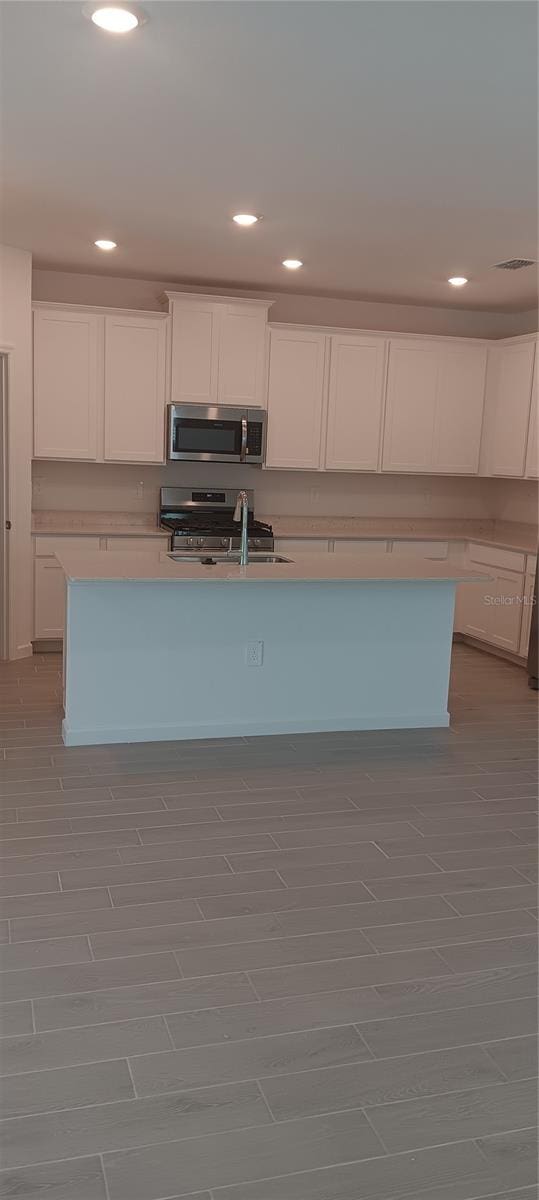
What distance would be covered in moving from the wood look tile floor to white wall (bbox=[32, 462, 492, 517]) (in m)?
2.89

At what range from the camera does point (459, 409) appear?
22.8 ft

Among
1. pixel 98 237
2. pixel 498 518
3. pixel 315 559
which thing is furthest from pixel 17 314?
pixel 498 518

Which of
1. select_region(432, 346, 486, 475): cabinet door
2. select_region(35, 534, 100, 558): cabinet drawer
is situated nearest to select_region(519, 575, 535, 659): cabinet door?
select_region(432, 346, 486, 475): cabinet door

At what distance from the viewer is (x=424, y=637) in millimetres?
4832

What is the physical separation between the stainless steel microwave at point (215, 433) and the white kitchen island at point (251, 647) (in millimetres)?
1687

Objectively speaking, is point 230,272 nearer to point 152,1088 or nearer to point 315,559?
point 315,559

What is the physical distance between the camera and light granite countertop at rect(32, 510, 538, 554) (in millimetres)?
6422

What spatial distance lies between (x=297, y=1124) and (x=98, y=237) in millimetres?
4768

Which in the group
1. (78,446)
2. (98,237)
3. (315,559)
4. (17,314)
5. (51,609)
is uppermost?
(98,237)

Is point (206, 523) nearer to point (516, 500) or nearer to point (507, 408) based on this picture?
point (507, 408)

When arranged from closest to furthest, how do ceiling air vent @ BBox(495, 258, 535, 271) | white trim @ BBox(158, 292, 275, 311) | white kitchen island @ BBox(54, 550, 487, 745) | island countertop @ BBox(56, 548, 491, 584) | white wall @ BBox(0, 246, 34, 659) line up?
island countertop @ BBox(56, 548, 491, 584), white kitchen island @ BBox(54, 550, 487, 745), ceiling air vent @ BBox(495, 258, 535, 271), white wall @ BBox(0, 246, 34, 659), white trim @ BBox(158, 292, 275, 311)

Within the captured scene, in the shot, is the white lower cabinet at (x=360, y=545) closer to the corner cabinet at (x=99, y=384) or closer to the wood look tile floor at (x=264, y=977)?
the corner cabinet at (x=99, y=384)

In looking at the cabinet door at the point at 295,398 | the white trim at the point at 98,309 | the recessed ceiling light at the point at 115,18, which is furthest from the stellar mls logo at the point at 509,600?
the recessed ceiling light at the point at 115,18

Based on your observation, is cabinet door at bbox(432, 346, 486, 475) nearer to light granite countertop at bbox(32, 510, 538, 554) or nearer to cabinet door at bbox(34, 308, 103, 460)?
light granite countertop at bbox(32, 510, 538, 554)
